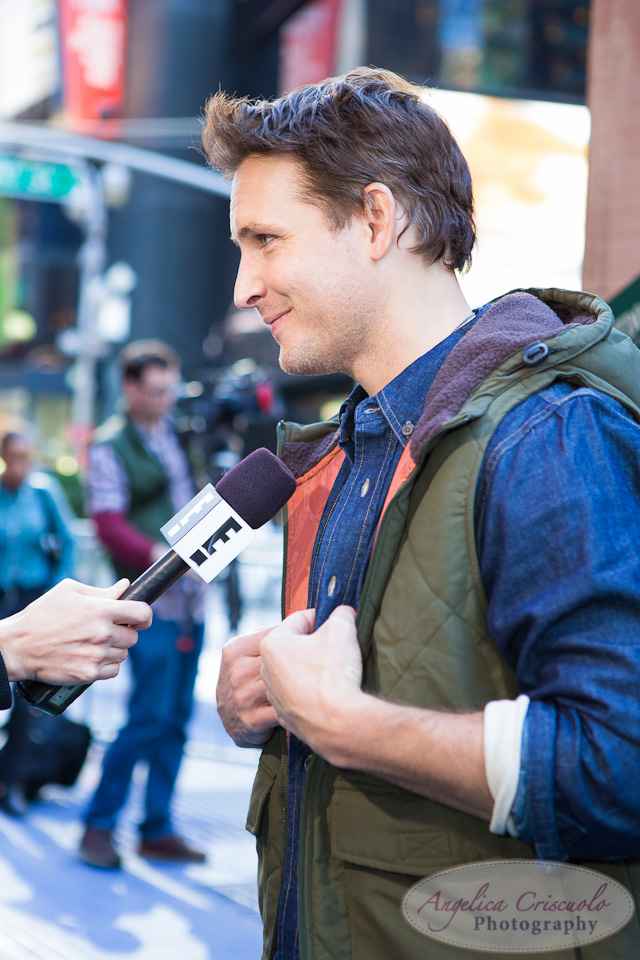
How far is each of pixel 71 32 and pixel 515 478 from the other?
68.7ft

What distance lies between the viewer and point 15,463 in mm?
5422

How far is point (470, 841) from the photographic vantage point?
1.28 m

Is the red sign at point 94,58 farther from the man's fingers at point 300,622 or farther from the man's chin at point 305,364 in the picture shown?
the man's fingers at point 300,622

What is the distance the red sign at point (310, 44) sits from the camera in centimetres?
1518

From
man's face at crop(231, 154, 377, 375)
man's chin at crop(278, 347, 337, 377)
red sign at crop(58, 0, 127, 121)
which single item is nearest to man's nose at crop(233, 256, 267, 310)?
man's face at crop(231, 154, 377, 375)

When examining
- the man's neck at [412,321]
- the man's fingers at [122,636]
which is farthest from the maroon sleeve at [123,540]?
the man's neck at [412,321]

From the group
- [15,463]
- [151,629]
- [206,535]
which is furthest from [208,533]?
[15,463]

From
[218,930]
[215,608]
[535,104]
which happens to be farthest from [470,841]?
[535,104]

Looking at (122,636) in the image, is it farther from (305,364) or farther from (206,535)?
(305,364)

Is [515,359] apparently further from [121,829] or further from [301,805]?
[121,829]

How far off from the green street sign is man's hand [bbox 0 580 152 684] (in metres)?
13.5

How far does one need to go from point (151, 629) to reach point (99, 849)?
3.34ft

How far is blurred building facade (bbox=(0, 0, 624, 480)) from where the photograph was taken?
19.5m

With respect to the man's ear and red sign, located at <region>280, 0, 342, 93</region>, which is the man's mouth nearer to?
the man's ear
